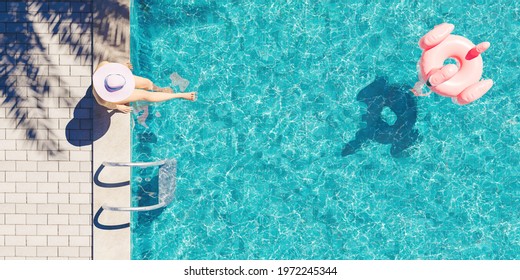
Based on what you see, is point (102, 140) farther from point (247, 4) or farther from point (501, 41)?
point (501, 41)

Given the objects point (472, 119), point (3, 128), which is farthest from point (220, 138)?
point (472, 119)

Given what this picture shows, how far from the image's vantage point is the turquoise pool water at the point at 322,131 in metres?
10.8

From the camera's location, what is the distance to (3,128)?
1077cm

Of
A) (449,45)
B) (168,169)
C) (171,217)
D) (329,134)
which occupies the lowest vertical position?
(171,217)

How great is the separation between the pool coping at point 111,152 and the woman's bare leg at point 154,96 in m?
0.85

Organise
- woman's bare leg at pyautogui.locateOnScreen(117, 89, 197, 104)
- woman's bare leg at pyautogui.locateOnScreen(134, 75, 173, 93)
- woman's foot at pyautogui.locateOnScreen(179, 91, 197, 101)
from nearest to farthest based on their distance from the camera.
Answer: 1. woman's bare leg at pyautogui.locateOnScreen(117, 89, 197, 104)
2. woman's bare leg at pyautogui.locateOnScreen(134, 75, 173, 93)
3. woman's foot at pyautogui.locateOnScreen(179, 91, 197, 101)

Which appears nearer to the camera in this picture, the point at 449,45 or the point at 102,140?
the point at 449,45

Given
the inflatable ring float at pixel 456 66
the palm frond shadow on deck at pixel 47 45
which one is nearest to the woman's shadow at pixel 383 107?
the inflatable ring float at pixel 456 66

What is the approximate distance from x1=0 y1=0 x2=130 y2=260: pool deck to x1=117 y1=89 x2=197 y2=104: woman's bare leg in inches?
35.3

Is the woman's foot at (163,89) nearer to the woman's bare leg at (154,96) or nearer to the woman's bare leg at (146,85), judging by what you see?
the woman's bare leg at (146,85)

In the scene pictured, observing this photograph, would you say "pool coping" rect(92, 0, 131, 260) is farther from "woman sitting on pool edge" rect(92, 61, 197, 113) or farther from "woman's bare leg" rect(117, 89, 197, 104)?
"woman's bare leg" rect(117, 89, 197, 104)

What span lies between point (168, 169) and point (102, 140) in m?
1.38

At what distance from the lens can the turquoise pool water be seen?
10.8 m

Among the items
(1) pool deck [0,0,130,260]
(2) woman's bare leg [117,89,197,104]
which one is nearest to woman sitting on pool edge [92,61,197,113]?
(2) woman's bare leg [117,89,197,104]
